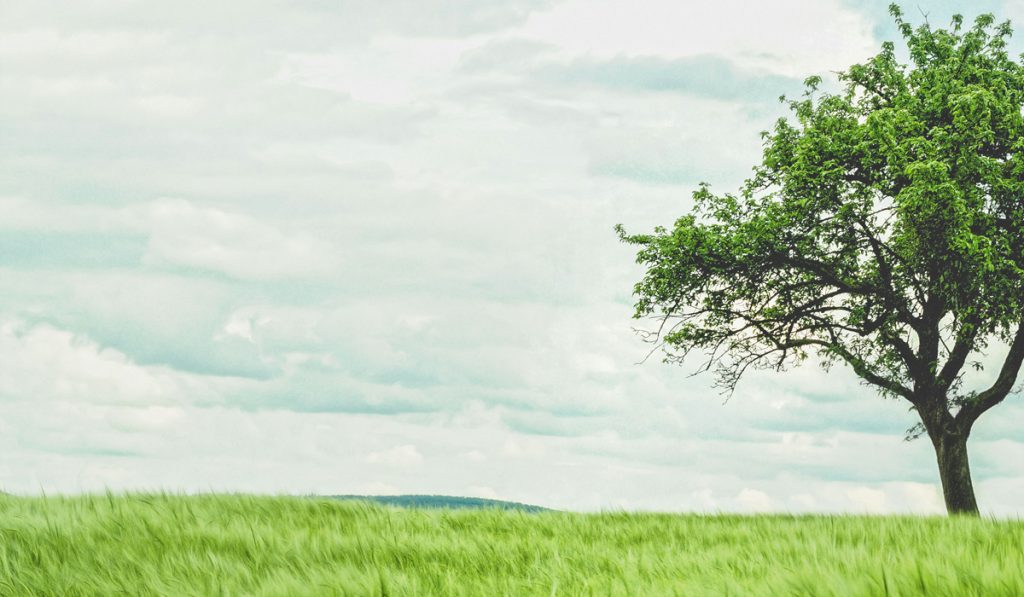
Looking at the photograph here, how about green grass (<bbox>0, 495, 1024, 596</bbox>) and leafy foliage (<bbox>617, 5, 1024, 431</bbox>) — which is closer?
green grass (<bbox>0, 495, 1024, 596</bbox>)

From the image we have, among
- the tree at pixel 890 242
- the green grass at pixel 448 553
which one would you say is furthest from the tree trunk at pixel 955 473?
the green grass at pixel 448 553

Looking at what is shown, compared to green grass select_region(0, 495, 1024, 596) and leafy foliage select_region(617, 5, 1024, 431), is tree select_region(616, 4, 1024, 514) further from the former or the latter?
green grass select_region(0, 495, 1024, 596)

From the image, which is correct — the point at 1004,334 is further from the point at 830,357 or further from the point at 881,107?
the point at 881,107

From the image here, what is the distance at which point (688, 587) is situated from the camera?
631 cm

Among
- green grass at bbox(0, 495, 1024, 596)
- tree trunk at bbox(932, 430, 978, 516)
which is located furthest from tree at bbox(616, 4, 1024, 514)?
green grass at bbox(0, 495, 1024, 596)

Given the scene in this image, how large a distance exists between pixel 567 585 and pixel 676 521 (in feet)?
22.2

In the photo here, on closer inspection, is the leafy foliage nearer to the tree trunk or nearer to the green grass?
the tree trunk

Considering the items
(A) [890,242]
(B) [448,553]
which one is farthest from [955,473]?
(B) [448,553]

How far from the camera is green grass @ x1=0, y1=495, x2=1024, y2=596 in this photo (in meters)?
6.25

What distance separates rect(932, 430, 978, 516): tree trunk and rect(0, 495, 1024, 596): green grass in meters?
9.33

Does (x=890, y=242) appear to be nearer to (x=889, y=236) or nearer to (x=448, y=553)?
(x=889, y=236)

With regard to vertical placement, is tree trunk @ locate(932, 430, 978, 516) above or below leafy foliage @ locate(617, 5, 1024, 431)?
below

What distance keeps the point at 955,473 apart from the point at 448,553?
18.0 m

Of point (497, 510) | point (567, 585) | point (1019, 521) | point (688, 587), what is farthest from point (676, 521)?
point (688, 587)
